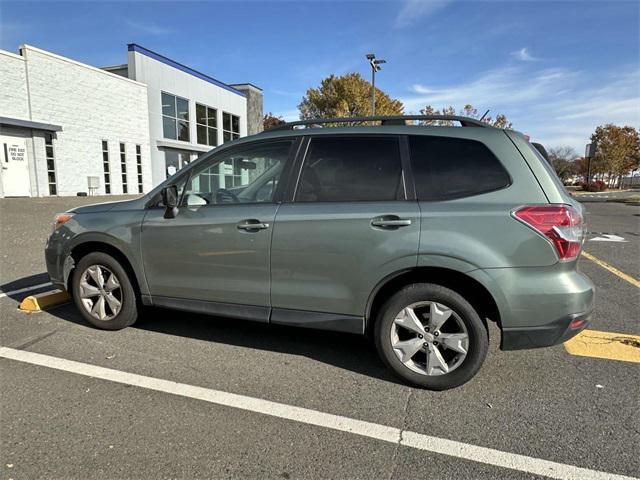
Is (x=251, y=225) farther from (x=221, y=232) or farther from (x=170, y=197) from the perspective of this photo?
(x=170, y=197)

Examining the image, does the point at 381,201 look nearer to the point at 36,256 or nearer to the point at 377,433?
the point at 377,433

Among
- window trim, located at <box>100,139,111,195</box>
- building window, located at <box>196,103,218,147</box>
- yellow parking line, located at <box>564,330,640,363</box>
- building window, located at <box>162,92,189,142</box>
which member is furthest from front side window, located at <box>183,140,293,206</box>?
building window, located at <box>196,103,218,147</box>

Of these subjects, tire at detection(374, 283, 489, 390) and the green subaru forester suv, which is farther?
tire at detection(374, 283, 489, 390)

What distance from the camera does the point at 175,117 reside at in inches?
989

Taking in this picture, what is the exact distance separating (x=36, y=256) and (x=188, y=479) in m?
7.18

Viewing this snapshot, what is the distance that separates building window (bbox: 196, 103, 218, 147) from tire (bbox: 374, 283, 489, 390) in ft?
84.3

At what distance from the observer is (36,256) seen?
793cm

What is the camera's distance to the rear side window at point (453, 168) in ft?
10.2

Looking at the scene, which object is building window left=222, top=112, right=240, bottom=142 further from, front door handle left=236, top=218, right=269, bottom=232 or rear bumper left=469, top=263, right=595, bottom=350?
rear bumper left=469, top=263, right=595, bottom=350

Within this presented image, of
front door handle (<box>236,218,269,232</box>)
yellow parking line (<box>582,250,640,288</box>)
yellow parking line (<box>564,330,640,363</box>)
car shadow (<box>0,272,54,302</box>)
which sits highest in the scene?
front door handle (<box>236,218,269,232</box>)

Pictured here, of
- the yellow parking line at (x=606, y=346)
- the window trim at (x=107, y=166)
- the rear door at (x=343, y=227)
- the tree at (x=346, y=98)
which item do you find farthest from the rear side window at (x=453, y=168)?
the tree at (x=346, y=98)

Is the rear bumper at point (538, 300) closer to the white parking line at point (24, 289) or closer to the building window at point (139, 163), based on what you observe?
the white parking line at point (24, 289)

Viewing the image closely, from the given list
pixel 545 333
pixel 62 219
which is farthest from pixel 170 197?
pixel 545 333

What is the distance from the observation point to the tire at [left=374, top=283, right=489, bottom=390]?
10.2 ft
